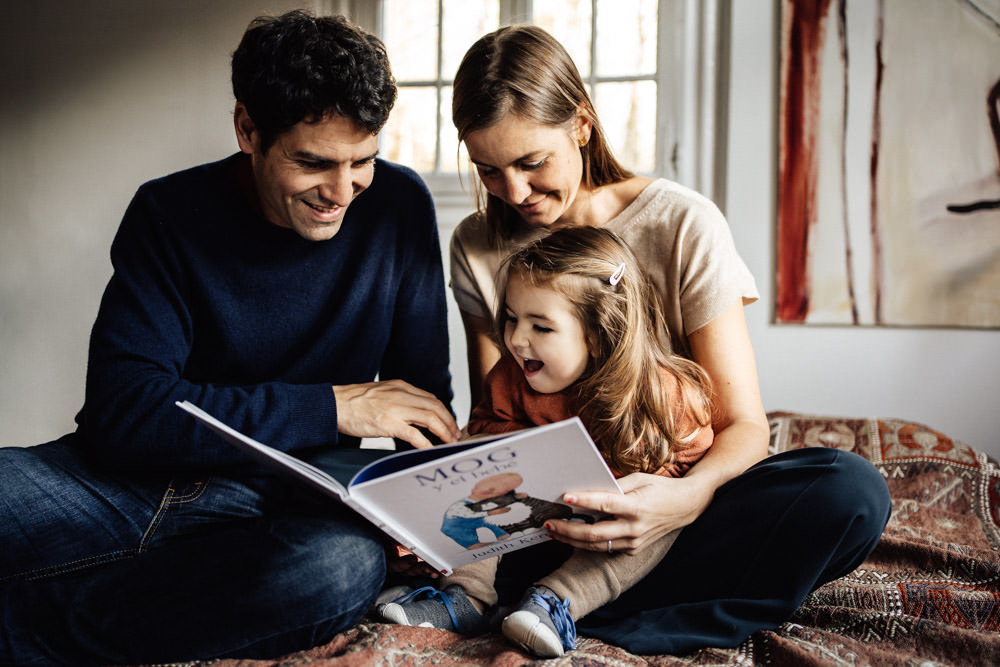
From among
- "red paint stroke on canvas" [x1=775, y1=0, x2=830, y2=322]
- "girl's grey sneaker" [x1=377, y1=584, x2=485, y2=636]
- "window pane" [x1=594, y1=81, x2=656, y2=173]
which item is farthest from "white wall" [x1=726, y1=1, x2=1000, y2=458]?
"girl's grey sneaker" [x1=377, y1=584, x2=485, y2=636]

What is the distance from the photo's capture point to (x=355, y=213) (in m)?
1.57

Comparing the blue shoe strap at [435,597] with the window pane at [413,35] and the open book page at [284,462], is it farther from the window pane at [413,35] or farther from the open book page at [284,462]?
the window pane at [413,35]

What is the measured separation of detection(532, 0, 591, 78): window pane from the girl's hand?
199 cm

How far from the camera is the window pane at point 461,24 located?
2.81 m

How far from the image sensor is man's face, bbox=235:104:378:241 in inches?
52.5

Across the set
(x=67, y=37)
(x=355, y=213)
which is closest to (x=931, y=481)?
(x=355, y=213)

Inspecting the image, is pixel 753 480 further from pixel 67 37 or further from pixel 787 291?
pixel 67 37

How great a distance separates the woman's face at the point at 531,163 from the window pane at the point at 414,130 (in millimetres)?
1478

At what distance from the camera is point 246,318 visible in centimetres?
146

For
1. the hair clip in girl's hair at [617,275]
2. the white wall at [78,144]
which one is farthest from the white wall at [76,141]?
the hair clip in girl's hair at [617,275]

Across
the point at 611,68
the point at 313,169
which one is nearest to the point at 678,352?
the point at 313,169

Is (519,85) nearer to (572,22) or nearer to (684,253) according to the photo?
(684,253)

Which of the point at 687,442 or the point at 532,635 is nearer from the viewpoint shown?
the point at 532,635

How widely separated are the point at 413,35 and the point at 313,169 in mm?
1712
